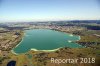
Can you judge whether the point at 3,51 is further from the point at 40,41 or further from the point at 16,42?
the point at 40,41

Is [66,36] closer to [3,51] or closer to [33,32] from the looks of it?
[33,32]

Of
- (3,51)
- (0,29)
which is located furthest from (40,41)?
(3,51)

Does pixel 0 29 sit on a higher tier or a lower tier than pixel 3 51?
higher

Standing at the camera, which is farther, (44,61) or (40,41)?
(40,41)

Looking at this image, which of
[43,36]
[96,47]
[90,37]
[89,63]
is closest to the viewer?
[89,63]

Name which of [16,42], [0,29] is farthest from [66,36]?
[0,29]

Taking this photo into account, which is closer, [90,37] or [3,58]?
[3,58]

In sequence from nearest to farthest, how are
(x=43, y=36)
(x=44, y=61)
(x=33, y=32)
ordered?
(x=44, y=61), (x=43, y=36), (x=33, y=32)

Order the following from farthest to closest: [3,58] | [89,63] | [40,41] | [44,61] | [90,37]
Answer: [40,41]
[90,37]
[3,58]
[44,61]
[89,63]

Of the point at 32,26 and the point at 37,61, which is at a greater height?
the point at 32,26
